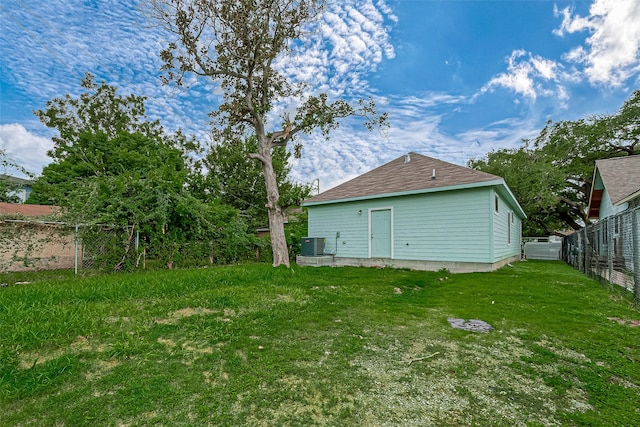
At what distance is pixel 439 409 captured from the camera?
6.22 feet

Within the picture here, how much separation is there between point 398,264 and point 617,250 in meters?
5.07

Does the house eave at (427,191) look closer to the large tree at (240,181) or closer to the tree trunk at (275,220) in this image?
the tree trunk at (275,220)

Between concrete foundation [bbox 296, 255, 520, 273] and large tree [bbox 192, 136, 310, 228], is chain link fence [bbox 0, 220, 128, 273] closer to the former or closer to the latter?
concrete foundation [bbox 296, 255, 520, 273]

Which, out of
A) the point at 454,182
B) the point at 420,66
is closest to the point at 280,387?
the point at 454,182

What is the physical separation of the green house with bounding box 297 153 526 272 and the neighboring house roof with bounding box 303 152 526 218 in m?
0.02

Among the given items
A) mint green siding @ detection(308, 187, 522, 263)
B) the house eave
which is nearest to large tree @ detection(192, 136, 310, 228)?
the house eave

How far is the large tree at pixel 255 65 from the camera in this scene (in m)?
9.12

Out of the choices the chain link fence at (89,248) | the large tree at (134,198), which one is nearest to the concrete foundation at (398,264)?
the large tree at (134,198)

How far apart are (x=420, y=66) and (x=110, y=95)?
72.4 feet

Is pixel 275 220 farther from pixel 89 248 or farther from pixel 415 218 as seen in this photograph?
pixel 89 248

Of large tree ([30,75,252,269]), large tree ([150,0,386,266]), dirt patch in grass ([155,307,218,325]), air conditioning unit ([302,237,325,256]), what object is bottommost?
dirt patch in grass ([155,307,218,325])

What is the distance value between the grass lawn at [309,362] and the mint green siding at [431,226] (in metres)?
3.41

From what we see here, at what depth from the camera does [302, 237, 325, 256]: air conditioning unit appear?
10.7 metres

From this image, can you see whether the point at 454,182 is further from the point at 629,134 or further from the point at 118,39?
the point at 629,134
